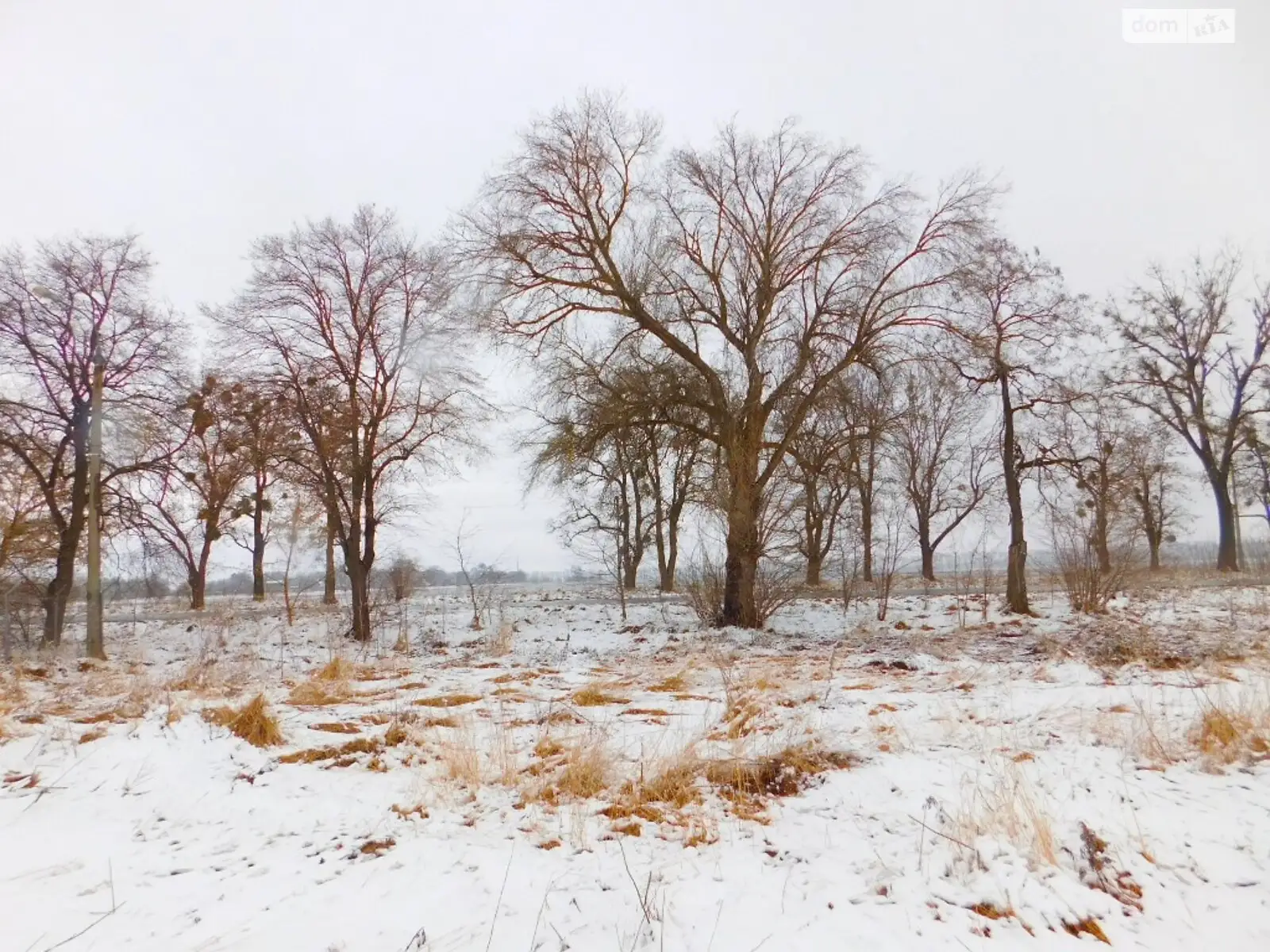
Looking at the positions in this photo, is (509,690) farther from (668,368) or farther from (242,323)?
(242,323)

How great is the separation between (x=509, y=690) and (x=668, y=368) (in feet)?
26.7

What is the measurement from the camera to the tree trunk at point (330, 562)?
15.7m

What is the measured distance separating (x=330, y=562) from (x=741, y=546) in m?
15.5

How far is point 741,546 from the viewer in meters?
13.3

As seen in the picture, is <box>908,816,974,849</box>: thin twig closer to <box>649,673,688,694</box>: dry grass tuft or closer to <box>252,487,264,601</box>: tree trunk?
<box>649,673,688,694</box>: dry grass tuft

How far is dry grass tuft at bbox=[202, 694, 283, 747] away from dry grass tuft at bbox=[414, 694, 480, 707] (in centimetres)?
160

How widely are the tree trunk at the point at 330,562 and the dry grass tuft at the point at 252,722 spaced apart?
→ 403 inches

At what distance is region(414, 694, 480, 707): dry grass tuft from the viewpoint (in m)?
6.73

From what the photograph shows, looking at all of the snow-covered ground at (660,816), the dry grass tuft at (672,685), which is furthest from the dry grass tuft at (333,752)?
the dry grass tuft at (672,685)

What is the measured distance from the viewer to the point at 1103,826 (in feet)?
10.7

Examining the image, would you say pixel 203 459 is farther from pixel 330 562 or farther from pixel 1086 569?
pixel 1086 569

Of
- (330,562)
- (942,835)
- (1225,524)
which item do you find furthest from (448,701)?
(1225,524)

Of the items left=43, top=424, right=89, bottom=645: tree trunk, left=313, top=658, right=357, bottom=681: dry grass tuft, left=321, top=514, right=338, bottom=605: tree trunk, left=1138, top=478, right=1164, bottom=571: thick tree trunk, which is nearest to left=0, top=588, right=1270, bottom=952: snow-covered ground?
left=313, top=658, right=357, bottom=681: dry grass tuft

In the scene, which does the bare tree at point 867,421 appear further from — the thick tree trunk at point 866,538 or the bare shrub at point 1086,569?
the bare shrub at point 1086,569
